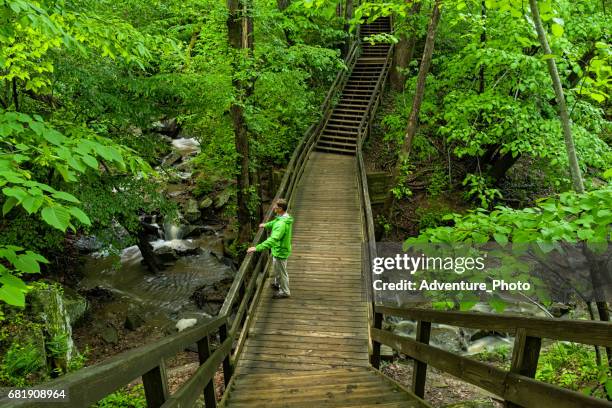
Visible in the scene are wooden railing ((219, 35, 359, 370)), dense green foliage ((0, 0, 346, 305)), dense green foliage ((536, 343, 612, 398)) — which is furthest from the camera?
dense green foliage ((0, 0, 346, 305))

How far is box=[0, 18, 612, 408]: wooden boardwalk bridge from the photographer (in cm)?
197

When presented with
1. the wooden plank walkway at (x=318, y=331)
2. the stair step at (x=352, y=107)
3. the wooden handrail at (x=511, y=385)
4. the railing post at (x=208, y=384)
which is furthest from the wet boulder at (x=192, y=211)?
the wooden handrail at (x=511, y=385)

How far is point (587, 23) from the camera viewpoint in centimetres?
937

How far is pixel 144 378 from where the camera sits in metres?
2.17

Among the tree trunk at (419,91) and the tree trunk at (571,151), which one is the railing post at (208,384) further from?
the tree trunk at (419,91)

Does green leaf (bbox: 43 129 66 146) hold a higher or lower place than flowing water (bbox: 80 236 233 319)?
higher

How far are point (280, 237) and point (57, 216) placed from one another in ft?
17.9

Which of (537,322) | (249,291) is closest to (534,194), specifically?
(249,291)

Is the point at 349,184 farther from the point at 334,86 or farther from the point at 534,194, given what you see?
the point at 534,194

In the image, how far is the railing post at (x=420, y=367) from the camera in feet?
13.1

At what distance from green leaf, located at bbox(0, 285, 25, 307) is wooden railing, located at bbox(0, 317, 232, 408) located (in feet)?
1.76

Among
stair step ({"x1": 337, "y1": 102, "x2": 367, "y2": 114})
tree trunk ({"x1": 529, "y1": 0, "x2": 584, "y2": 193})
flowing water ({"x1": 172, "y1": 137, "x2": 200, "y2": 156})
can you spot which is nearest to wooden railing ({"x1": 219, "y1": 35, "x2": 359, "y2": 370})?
stair step ({"x1": 337, "y1": 102, "x2": 367, "y2": 114})

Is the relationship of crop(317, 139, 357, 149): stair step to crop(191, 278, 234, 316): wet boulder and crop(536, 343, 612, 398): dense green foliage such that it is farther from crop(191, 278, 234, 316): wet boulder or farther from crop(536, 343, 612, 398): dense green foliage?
crop(536, 343, 612, 398): dense green foliage

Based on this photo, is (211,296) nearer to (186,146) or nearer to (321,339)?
(321,339)
